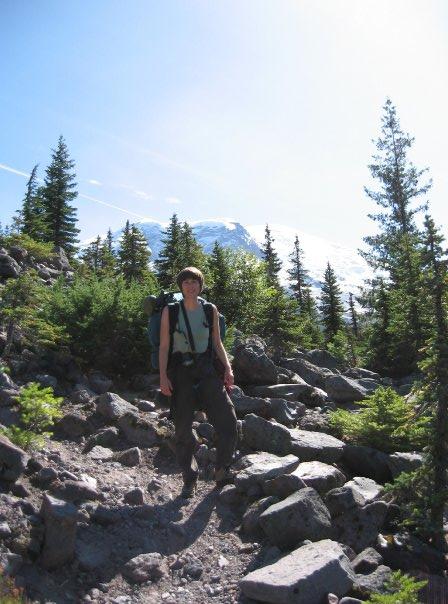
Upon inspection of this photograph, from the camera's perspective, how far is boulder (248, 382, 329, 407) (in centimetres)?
983

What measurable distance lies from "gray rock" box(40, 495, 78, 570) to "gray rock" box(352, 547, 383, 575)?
2.62 metres

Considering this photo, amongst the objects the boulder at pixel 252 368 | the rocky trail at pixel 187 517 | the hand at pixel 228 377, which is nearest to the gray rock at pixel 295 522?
the rocky trail at pixel 187 517

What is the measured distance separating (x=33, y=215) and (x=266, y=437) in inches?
1216

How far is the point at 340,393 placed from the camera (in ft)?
36.8

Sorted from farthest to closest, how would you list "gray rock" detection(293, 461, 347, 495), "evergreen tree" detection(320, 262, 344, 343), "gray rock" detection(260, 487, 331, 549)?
"evergreen tree" detection(320, 262, 344, 343) → "gray rock" detection(293, 461, 347, 495) → "gray rock" detection(260, 487, 331, 549)

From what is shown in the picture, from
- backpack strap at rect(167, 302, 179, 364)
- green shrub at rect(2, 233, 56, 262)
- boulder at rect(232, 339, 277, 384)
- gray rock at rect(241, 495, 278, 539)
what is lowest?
gray rock at rect(241, 495, 278, 539)

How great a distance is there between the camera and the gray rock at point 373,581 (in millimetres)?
4113

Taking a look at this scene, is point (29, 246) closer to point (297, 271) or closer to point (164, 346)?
point (164, 346)

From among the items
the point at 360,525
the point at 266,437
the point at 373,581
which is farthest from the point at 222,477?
the point at 373,581

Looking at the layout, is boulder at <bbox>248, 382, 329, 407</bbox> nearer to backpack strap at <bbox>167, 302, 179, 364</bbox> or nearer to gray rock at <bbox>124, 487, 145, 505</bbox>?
backpack strap at <bbox>167, 302, 179, 364</bbox>

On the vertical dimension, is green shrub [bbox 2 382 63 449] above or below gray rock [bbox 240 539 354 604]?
above

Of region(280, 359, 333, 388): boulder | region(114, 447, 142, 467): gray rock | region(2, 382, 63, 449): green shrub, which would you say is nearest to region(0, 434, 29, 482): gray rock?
region(2, 382, 63, 449): green shrub

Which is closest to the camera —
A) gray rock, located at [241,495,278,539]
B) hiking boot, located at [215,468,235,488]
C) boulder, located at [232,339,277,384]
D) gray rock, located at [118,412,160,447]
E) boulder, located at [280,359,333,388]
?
gray rock, located at [241,495,278,539]

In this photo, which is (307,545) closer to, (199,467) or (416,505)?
Result: (416,505)
